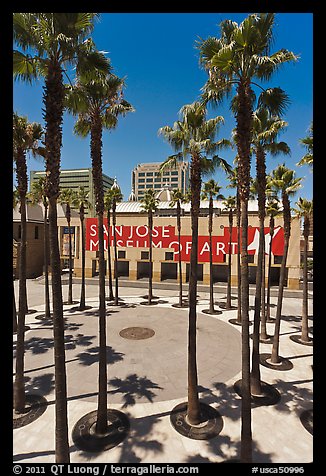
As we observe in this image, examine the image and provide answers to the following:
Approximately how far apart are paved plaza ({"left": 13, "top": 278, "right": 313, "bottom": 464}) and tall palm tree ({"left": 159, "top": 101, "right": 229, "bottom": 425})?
1612 millimetres

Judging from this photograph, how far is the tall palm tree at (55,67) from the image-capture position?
6.29 meters

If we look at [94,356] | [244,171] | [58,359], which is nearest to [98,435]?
[58,359]

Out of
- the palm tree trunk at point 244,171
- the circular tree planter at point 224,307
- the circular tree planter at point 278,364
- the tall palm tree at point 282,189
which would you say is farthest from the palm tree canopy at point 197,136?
the circular tree planter at point 224,307

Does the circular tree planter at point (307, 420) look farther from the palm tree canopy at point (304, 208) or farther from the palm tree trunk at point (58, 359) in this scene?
the palm tree canopy at point (304, 208)

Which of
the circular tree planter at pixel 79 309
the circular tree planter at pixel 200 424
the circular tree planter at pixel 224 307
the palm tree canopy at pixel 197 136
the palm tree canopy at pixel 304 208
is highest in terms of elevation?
the palm tree canopy at pixel 197 136

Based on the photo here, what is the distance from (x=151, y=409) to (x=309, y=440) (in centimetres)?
624

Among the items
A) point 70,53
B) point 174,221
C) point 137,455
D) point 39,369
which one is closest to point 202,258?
point 174,221

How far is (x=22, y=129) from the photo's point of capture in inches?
410

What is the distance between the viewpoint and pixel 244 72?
7.53 meters

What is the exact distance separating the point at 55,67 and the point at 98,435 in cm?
1277

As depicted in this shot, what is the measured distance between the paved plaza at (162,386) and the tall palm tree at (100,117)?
1.94 m

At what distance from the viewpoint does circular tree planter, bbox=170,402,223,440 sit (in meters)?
8.57

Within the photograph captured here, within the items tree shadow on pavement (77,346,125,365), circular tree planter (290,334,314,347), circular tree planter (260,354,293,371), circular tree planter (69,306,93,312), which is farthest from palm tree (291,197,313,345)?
circular tree planter (69,306,93,312)

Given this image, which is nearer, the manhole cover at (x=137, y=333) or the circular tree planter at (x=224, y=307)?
the manhole cover at (x=137, y=333)
